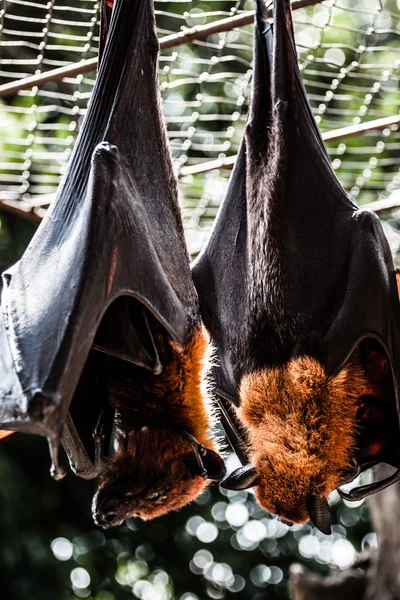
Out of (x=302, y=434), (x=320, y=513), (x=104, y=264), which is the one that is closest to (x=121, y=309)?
(x=104, y=264)

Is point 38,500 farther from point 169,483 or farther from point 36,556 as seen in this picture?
point 169,483

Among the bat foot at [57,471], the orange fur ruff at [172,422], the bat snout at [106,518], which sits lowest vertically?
the bat snout at [106,518]

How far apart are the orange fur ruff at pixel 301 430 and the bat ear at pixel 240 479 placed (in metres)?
0.10

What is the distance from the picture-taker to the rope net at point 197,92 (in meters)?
3.68

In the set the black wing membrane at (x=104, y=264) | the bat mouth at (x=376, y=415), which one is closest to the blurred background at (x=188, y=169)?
the black wing membrane at (x=104, y=264)

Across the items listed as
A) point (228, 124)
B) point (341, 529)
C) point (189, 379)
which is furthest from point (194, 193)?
point (341, 529)

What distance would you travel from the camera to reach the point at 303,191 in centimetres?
278

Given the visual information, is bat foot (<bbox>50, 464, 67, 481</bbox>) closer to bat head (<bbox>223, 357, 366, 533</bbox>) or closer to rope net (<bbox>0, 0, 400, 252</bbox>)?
bat head (<bbox>223, 357, 366, 533</bbox>)

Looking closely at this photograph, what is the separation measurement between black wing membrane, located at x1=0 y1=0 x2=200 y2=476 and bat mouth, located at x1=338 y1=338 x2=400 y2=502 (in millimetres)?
664

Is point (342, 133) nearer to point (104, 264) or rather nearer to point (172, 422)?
point (172, 422)

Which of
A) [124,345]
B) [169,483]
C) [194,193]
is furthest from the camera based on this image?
[194,193]

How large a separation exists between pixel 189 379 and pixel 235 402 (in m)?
0.47

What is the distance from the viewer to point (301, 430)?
8.58 ft

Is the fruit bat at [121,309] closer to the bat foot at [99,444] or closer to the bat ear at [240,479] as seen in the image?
the bat foot at [99,444]
